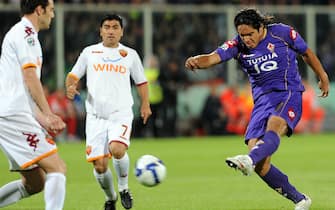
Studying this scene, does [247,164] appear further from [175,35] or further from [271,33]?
[175,35]

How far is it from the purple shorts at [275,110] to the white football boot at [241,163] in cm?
94

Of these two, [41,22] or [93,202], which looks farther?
[93,202]

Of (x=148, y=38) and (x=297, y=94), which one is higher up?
(x=297, y=94)

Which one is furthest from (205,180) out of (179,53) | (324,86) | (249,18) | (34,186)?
(179,53)

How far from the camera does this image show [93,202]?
444 inches

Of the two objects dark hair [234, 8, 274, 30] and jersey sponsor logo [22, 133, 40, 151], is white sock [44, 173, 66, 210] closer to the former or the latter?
jersey sponsor logo [22, 133, 40, 151]

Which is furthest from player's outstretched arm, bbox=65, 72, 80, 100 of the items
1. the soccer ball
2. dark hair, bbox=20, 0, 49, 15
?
dark hair, bbox=20, 0, 49, 15

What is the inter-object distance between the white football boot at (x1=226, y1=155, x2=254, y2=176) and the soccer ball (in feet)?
4.30

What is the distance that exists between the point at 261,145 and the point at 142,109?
223 centimetres

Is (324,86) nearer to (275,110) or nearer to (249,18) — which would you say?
(275,110)

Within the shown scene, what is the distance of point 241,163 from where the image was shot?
334 inches

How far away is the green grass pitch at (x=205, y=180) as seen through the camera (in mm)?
11008

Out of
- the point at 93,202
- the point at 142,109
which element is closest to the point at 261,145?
the point at 142,109

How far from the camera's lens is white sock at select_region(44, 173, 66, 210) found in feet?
26.0
